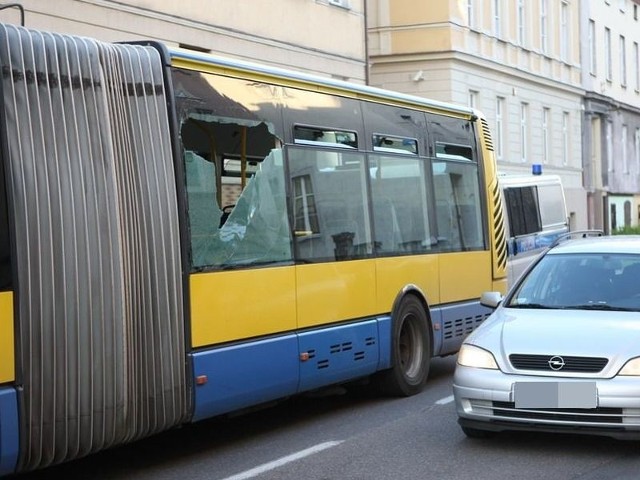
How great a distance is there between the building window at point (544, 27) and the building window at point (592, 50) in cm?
553

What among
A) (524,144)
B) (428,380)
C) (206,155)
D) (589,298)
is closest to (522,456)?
(589,298)

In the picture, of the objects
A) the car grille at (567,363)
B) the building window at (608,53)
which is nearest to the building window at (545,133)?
the building window at (608,53)

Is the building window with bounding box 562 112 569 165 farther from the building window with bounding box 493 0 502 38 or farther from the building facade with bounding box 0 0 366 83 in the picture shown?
the building facade with bounding box 0 0 366 83

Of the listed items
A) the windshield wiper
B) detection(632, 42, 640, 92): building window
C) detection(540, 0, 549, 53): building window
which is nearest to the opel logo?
the windshield wiper

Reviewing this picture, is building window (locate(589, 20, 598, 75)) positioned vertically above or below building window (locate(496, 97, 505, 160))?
above

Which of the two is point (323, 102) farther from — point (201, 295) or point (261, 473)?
point (261, 473)

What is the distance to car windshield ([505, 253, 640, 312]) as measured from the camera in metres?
9.80

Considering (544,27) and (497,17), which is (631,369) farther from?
(544,27)

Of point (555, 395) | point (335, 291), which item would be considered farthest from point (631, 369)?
point (335, 291)

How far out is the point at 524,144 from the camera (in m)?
41.5

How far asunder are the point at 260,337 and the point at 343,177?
231 cm

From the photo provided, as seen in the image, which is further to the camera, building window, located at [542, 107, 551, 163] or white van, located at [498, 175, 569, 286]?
building window, located at [542, 107, 551, 163]

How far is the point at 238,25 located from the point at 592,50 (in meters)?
29.1

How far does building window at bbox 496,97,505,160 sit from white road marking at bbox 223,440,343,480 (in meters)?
29.4
